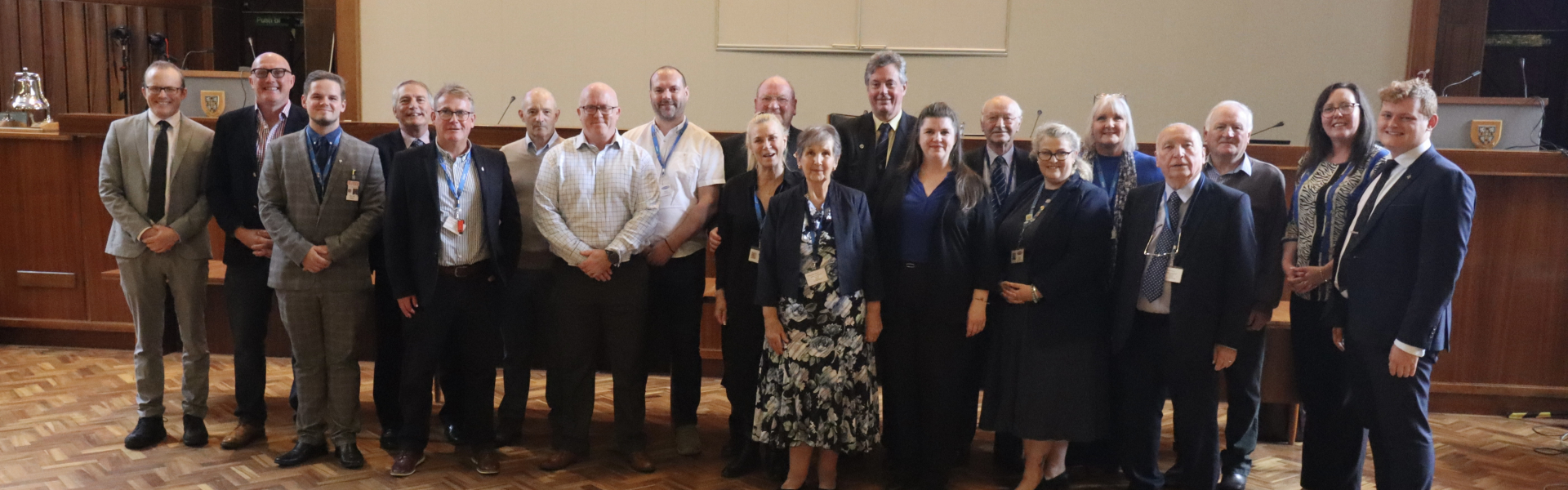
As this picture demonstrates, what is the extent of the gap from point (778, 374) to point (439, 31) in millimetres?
5265

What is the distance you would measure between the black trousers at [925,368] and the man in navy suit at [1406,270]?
1.10 metres

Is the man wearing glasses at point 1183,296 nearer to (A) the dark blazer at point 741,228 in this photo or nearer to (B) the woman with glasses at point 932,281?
(B) the woman with glasses at point 932,281

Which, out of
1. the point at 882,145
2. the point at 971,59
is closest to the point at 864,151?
the point at 882,145

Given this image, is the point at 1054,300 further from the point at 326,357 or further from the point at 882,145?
the point at 326,357

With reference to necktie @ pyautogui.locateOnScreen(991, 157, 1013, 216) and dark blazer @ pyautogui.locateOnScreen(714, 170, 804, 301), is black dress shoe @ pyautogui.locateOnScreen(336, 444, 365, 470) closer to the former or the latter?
dark blazer @ pyautogui.locateOnScreen(714, 170, 804, 301)

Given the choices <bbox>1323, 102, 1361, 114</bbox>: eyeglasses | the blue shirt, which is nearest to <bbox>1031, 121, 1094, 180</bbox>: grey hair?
the blue shirt

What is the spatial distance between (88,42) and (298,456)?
759 cm

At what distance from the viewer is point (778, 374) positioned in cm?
313

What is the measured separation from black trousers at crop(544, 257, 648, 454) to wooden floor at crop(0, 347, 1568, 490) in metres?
0.15

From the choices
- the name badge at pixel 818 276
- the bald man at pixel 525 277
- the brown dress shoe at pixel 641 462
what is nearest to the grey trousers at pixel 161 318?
the bald man at pixel 525 277

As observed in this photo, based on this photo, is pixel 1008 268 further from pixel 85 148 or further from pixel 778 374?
pixel 85 148

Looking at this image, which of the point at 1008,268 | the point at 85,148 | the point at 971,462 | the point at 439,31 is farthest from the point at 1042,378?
the point at 439,31

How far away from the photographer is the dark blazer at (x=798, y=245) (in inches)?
118

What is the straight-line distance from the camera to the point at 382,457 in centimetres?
356
